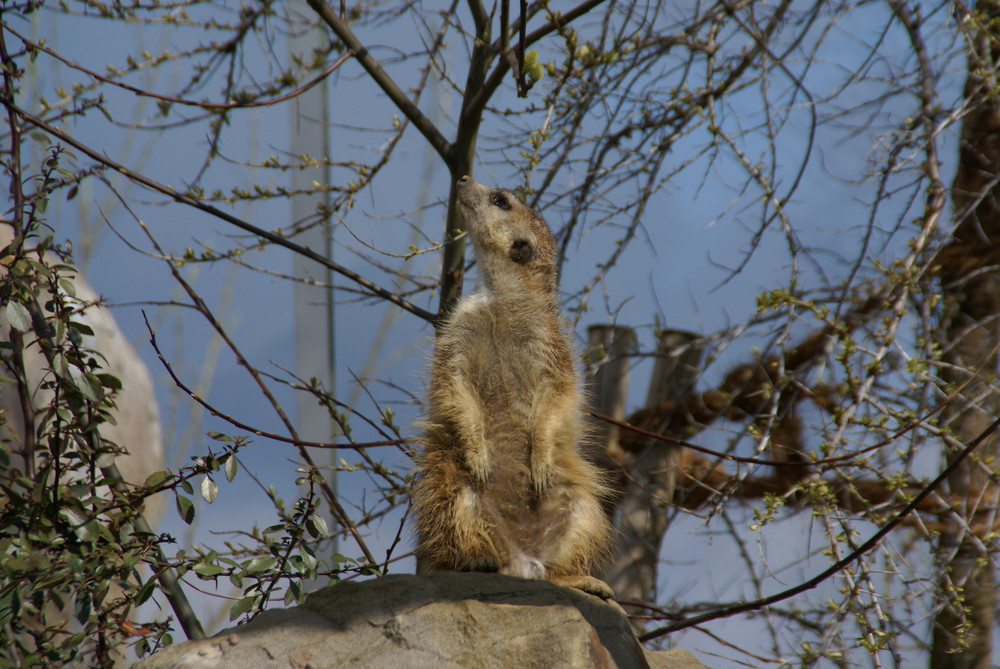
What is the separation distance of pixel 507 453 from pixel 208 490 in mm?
821

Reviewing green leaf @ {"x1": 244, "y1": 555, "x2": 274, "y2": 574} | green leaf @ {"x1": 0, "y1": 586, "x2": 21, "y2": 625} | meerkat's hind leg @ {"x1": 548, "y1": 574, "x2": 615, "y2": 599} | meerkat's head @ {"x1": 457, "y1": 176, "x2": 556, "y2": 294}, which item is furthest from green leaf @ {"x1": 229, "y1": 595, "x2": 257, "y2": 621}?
meerkat's head @ {"x1": 457, "y1": 176, "x2": 556, "y2": 294}

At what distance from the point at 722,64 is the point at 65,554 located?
10.2ft

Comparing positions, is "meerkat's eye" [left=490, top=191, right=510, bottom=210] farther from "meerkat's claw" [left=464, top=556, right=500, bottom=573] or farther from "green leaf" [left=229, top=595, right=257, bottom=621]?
"green leaf" [left=229, top=595, right=257, bottom=621]

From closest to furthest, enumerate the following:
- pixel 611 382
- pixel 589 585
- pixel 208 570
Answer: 1. pixel 208 570
2. pixel 589 585
3. pixel 611 382

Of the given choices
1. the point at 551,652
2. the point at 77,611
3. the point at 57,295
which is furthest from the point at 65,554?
the point at 551,652

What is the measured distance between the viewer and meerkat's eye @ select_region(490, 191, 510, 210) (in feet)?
9.72

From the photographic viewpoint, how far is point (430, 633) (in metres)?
2.06

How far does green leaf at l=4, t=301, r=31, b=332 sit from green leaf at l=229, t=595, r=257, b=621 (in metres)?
0.90

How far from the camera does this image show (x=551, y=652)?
202 cm

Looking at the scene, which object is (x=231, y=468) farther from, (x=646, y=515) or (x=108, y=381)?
(x=646, y=515)

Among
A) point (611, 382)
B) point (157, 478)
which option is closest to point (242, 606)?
point (157, 478)

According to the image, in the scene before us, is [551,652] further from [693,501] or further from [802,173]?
[693,501]

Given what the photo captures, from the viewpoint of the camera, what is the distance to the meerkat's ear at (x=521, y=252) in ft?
9.51

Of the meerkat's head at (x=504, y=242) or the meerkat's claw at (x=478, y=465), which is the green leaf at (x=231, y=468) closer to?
the meerkat's claw at (x=478, y=465)
